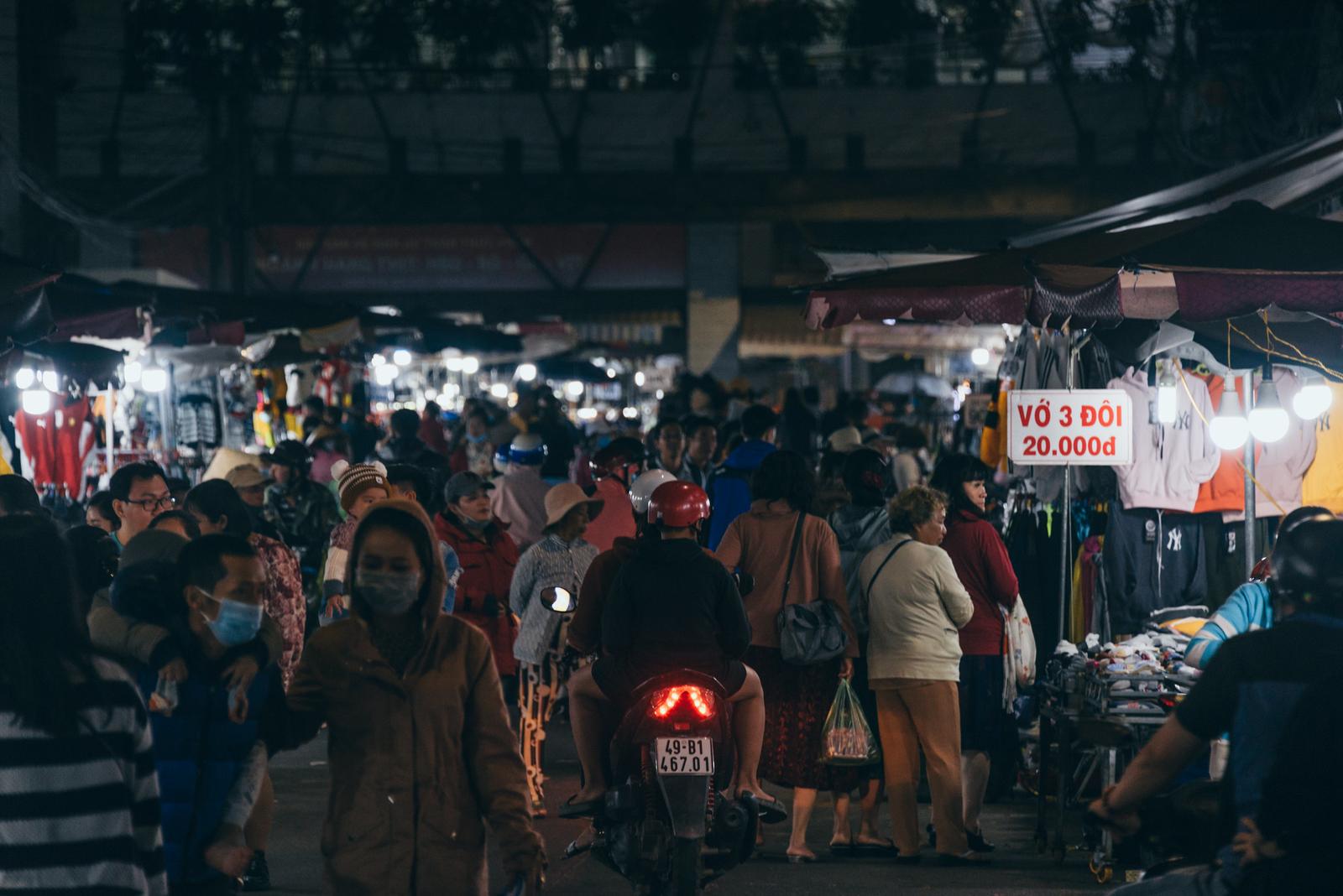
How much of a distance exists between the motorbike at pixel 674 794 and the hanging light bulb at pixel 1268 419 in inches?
146

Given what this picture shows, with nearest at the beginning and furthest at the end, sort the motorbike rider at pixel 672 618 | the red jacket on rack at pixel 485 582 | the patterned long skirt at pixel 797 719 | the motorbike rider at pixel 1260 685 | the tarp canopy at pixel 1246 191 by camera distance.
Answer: the motorbike rider at pixel 1260 685
the motorbike rider at pixel 672 618
the patterned long skirt at pixel 797 719
the red jacket on rack at pixel 485 582
the tarp canopy at pixel 1246 191

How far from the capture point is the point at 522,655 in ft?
30.4

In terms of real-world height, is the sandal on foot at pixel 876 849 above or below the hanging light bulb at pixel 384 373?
below

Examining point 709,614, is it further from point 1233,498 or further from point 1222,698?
point 1233,498

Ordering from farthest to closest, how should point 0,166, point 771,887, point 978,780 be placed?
1. point 0,166
2. point 978,780
3. point 771,887

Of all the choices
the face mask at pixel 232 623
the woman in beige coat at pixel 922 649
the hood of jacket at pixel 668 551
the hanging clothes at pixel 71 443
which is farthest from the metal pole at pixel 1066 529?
the hanging clothes at pixel 71 443

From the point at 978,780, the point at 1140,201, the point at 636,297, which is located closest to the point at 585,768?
the point at 978,780

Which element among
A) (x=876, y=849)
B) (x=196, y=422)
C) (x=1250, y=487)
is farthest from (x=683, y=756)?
(x=196, y=422)

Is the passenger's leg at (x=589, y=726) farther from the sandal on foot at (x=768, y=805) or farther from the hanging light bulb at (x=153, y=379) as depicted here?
the hanging light bulb at (x=153, y=379)

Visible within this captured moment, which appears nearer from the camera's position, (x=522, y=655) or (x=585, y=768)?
(x=585, y=768)

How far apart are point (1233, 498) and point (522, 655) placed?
15.9 ft

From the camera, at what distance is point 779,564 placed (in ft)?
27.7

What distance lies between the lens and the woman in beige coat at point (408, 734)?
4391 millimetres

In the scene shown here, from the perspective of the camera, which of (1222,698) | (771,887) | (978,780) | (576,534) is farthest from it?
(576,534)
